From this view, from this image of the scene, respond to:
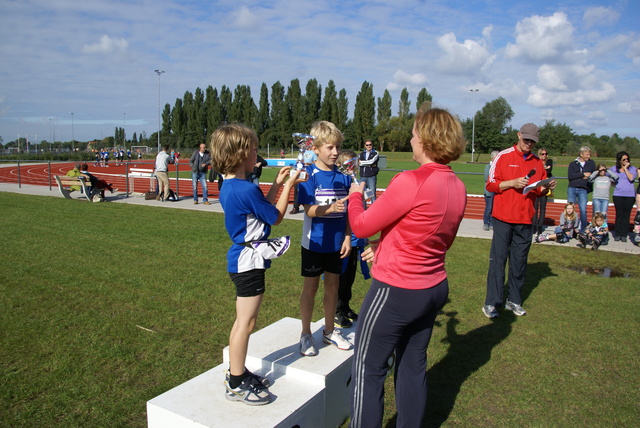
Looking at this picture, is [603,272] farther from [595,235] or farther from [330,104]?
[330,104]

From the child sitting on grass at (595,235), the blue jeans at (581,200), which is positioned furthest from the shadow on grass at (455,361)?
the blue jeans at (581,200)

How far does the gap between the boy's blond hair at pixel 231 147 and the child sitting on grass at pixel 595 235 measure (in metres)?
8.49

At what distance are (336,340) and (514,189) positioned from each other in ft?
9.36

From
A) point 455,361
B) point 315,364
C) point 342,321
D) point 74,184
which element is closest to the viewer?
point 315,364

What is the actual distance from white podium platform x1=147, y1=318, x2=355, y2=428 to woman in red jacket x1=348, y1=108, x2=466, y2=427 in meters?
0.41

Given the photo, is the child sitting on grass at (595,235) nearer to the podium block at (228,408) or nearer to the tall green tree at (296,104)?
the podium block at (228,408)

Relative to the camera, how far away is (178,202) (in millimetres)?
14758

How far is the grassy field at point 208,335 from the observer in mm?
3264

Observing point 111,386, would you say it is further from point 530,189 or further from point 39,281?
point 530,189

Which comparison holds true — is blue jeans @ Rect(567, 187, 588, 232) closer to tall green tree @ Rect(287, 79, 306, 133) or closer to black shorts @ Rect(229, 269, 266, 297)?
black shorts @ Rect(229, 269, 266, 297)

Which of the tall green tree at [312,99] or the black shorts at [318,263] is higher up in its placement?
the tall green tree at [312,99]

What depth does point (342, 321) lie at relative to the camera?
3.93 metres

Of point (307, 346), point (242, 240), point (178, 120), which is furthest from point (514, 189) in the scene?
point (178, 120)

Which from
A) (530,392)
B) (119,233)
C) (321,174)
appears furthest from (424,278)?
(119,233)
